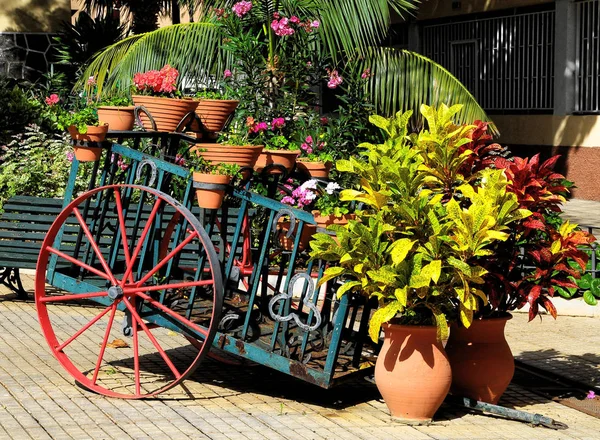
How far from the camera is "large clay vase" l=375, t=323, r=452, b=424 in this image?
6016 millimetres

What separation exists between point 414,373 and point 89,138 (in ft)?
8.10

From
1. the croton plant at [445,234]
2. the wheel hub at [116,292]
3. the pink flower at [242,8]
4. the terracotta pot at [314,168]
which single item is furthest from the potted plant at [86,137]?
the pink flower at [242,8]

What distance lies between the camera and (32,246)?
9133mm

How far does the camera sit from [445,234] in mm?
5953

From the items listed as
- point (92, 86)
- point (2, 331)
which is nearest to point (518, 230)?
point (2, 331)

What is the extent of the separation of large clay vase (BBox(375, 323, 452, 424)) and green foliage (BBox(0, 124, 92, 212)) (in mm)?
5949

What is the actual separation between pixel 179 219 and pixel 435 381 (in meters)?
2.30

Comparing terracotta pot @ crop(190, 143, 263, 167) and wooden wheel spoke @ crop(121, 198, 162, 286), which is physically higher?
terracotta pot @ crop(190, 143, 263, 167)

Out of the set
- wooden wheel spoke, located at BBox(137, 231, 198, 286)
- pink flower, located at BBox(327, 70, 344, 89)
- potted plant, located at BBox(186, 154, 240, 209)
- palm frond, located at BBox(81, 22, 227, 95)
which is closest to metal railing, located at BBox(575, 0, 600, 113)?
pink flower, located at BBox(327, 70, 344, 89)

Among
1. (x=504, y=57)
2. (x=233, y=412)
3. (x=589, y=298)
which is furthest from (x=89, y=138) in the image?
(x=504, y=57)

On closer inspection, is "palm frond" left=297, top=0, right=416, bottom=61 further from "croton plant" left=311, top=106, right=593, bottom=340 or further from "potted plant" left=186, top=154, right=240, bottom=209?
"potted plant" left=186, top=154, right=240, bottom=209

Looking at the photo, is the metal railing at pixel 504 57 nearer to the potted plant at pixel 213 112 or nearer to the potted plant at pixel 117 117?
the potted plant at pixel 213 112

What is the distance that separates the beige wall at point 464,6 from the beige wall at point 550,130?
176 cm

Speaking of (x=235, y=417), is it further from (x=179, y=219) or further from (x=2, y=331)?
(x=2, y=331)
